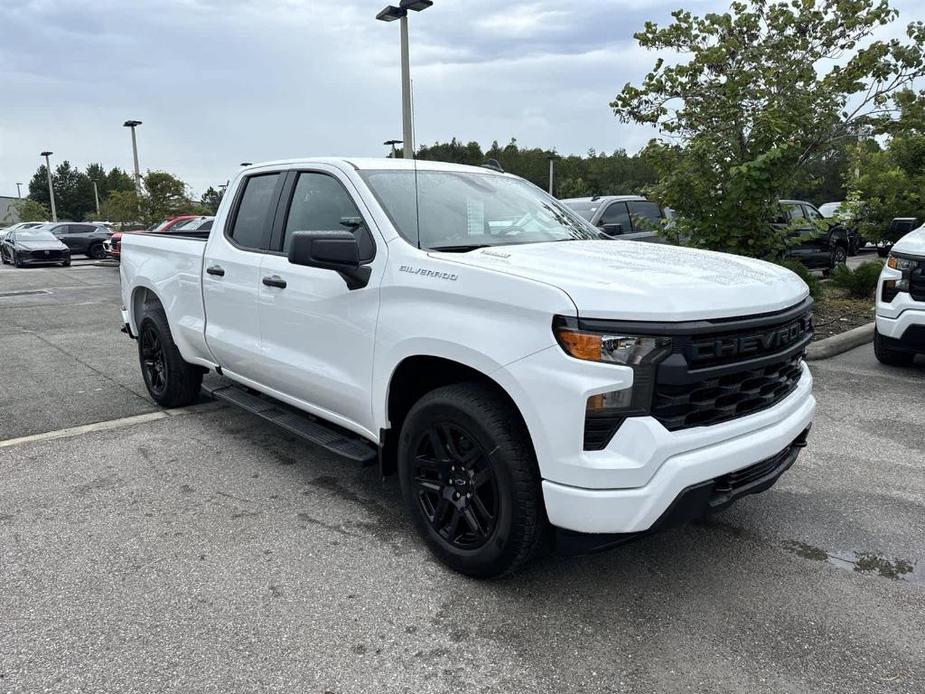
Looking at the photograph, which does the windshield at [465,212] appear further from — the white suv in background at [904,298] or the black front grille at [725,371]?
the white suv in background at [904,298]

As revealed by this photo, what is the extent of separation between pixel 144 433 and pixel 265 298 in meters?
1.77

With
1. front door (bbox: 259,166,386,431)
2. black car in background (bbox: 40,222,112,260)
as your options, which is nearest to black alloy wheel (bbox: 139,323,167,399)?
front door (bbox: 259,166,386,431)

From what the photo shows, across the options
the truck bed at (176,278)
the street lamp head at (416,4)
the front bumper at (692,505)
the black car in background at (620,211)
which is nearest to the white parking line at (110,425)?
the truck bed at (176,278)

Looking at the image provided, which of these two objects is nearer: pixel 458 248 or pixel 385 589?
pixel 385 589

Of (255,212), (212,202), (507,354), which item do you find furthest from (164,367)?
(212,202)

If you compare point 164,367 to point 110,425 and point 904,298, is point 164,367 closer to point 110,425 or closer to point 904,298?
point 110,425

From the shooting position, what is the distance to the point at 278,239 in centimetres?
419

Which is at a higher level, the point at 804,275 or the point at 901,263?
the point at 901,263

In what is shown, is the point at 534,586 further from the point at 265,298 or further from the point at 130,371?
the point at 130,371

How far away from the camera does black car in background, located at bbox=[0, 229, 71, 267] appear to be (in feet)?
76.1

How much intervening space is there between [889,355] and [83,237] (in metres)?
28.0

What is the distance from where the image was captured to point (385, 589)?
3025 millimetres

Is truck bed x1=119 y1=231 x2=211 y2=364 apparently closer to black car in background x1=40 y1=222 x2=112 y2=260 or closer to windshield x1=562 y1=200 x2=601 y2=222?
windshield x1=562 y1=200 x2=601 y2=222

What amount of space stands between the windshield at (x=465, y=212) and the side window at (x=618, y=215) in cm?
711
